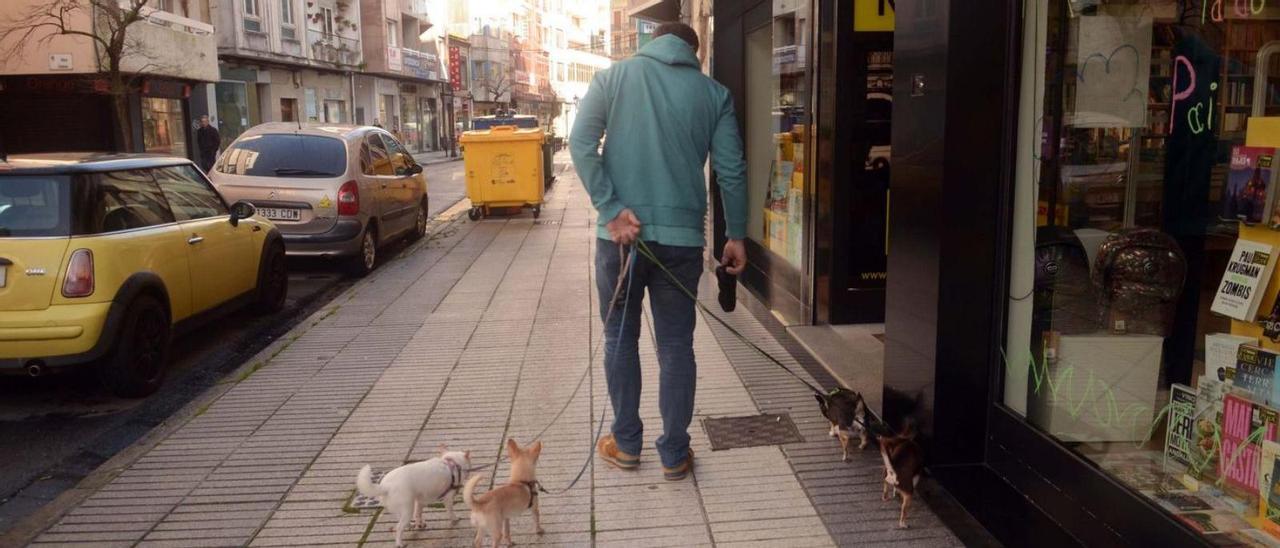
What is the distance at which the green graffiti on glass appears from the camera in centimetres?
301

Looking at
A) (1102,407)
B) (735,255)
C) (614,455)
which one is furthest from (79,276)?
(1102,407)

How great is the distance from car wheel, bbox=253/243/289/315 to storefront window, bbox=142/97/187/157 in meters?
18.3

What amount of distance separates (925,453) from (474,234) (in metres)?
11.5

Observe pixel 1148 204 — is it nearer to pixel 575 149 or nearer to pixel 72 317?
pixel 575 149

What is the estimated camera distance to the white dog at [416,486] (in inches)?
143

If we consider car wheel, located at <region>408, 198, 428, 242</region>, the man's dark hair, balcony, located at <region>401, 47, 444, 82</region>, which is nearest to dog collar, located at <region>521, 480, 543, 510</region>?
the man's dark hair

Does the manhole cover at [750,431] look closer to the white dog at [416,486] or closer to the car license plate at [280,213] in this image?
the white dog at [416,486]

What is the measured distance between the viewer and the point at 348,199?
10750mm

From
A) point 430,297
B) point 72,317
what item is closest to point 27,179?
point 72,317

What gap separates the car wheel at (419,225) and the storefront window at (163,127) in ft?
44.9

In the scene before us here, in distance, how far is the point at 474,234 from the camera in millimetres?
14789

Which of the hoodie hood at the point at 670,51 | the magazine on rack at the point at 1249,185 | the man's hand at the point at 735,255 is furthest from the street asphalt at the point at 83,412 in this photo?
the magazine on rack at the point at 1249,185

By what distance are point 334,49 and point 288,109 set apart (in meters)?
4.18

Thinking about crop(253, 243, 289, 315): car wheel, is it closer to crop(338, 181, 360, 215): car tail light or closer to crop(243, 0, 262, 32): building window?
crop(338, 181, 360, 215): car tail light
